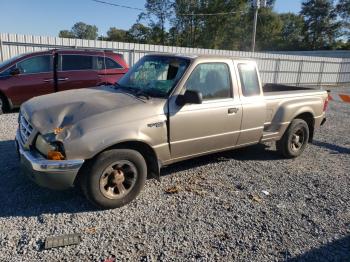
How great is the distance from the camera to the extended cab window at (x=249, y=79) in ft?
15.8

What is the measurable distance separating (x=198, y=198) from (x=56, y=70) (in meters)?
6.38

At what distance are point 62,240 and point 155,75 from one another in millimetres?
2497

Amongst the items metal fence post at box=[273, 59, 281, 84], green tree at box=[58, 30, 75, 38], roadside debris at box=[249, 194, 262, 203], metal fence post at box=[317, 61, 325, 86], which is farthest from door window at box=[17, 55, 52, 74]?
green tree at box=[58, 30, 75, 38]

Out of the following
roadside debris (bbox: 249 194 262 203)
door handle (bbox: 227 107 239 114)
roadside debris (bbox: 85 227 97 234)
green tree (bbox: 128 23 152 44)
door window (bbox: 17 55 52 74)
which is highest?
green tree (bbox: 128 23 152 44)

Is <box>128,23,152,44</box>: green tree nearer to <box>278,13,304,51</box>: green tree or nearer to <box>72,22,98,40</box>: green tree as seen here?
<box>278,13,304,51</box>: green tree

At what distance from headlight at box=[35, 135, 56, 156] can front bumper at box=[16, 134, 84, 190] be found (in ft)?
0.22

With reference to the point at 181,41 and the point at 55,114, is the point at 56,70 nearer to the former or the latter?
the point at 55,114

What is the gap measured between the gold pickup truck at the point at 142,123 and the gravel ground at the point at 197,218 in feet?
1.28

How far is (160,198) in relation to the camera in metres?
4.00

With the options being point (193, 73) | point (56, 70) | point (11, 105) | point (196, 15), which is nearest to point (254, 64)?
point (193, 73)

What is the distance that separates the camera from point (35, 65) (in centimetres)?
844

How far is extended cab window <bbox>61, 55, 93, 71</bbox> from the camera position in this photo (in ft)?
28.6

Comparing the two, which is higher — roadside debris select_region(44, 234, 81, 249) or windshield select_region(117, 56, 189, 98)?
windshield select_region(117, 56, 189, 98)

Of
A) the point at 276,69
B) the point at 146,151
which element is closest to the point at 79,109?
the point at 146,151
